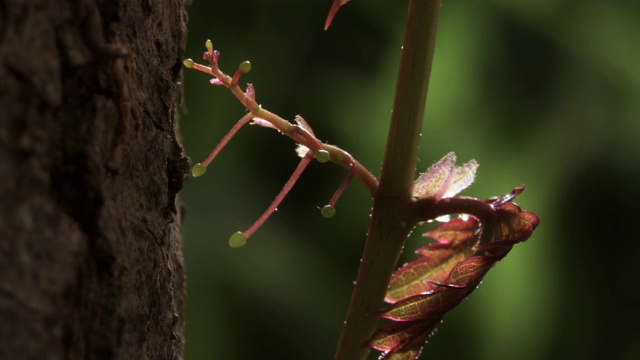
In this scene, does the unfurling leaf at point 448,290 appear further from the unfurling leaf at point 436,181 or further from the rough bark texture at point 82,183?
the rough bark texture at point 82,183

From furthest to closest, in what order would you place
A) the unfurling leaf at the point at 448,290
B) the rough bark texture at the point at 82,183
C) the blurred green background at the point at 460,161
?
the blurred green background at the point at 460,161, the unfurling leaf at the point at 448,290, the rough bark texture at the point at 82,183

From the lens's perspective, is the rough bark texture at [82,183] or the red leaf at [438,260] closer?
the rough bark texture at [82,183]

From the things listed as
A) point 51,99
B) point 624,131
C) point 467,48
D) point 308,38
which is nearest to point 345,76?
point 308,38

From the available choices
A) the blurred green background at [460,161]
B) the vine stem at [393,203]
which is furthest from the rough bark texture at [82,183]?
the blurred green background at [460,161]

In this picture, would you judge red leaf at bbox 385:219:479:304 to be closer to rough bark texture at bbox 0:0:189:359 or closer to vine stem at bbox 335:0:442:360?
vine stem at bbox 335:0:442:360

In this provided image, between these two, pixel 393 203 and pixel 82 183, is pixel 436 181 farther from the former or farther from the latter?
pixel 82 183

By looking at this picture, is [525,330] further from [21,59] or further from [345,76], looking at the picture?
[21,59]
